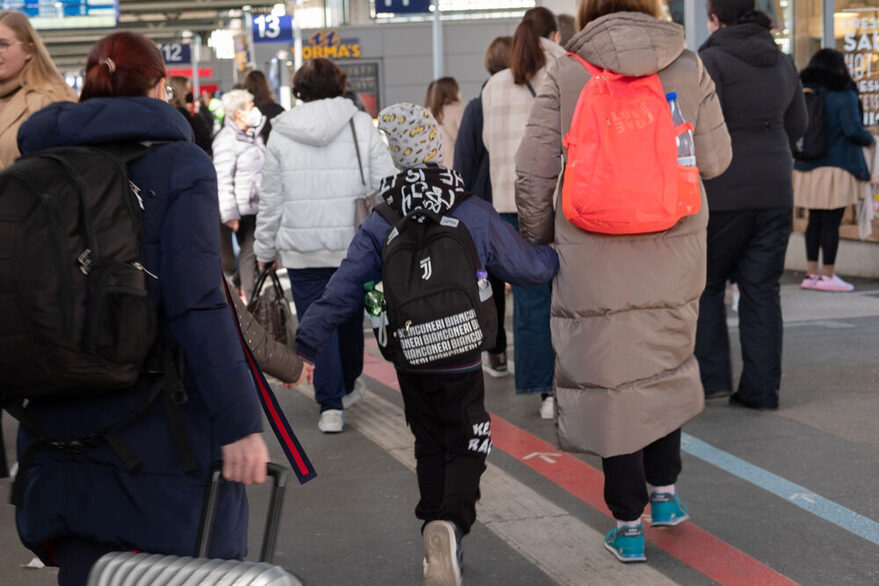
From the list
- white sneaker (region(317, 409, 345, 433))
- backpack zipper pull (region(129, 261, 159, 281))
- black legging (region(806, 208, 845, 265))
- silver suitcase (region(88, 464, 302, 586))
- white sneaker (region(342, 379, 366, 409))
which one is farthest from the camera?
black legging (region(806, 208, 845, 265))

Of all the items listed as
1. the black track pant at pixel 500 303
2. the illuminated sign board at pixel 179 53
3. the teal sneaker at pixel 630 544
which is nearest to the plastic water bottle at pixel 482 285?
the teal sneaker at pixel 630 544

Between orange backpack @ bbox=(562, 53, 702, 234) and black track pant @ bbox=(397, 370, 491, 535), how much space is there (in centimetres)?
67

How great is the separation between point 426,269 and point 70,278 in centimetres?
170

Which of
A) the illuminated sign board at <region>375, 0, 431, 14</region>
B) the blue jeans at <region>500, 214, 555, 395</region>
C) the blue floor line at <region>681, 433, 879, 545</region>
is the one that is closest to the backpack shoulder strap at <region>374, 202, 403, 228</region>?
the blue floor line at <region>681, 433, 879, 545</region>

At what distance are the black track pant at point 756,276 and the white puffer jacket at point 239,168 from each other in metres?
4.63

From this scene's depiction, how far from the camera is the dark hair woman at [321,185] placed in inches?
268

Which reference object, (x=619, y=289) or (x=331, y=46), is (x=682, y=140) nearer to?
(x=619, y=289)

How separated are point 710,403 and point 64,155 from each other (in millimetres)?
5085

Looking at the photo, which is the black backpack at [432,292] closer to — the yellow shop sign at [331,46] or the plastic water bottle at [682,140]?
the plastic water bottle at [682,140]

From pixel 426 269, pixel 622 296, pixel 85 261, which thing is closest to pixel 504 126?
pixel 622 296

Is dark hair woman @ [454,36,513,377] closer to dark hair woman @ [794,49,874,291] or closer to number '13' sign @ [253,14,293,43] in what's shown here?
dark hair woman @ [794,49,874,291]

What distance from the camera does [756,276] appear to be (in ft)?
22.3

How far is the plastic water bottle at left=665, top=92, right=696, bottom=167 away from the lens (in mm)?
4398

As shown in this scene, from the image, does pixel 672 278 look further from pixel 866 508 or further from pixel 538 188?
pixel 866 508
